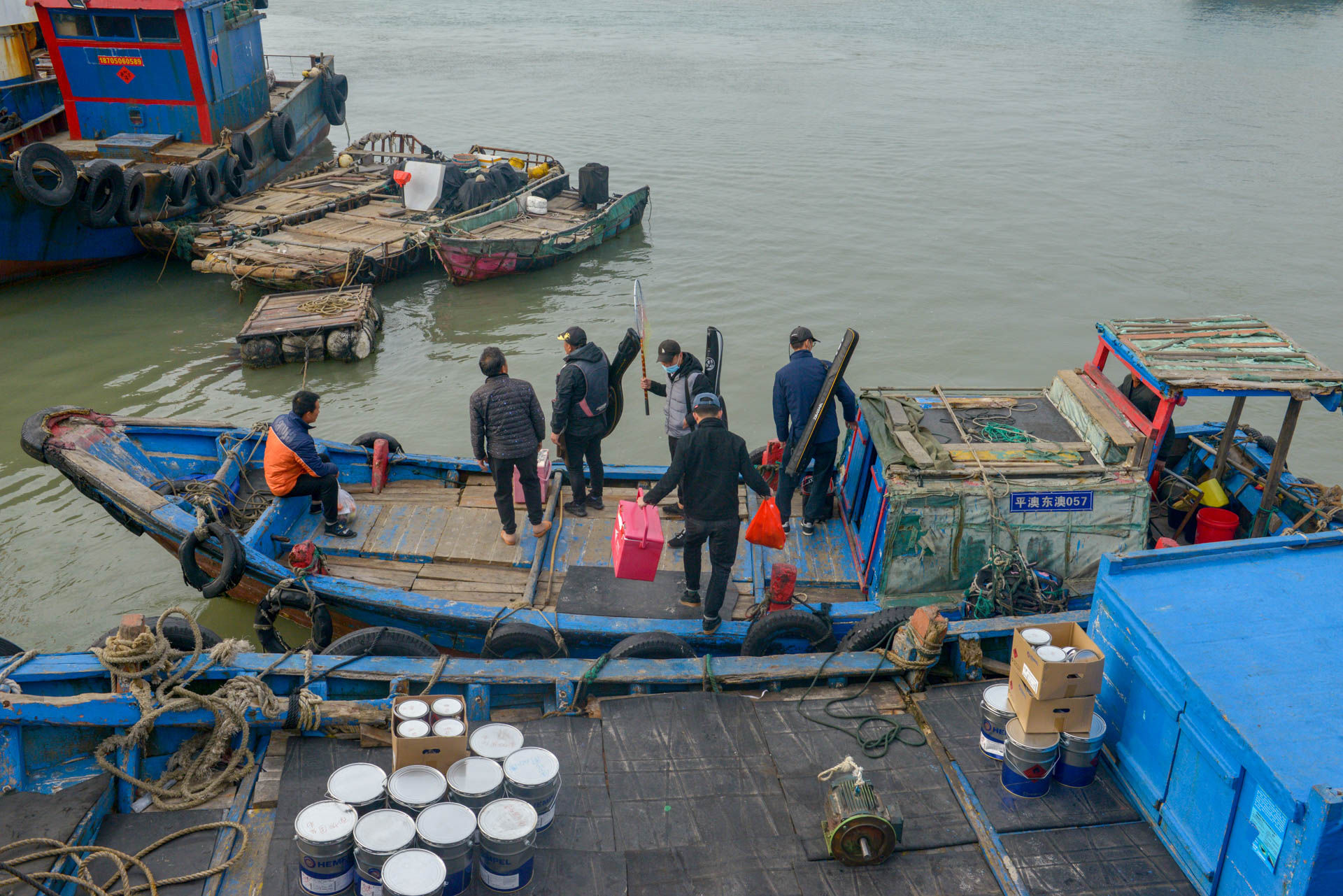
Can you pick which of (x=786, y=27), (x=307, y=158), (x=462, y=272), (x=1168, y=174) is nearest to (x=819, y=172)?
(x=1168, y=174)

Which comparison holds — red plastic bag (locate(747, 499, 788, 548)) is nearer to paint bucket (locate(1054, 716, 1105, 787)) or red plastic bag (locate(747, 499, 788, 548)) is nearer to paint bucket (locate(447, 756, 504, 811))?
paint bucket (locate(1054, 716, 1105, 787))

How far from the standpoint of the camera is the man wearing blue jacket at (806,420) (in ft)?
25.6

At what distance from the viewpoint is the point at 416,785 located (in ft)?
14.9

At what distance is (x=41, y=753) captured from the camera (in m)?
5.21

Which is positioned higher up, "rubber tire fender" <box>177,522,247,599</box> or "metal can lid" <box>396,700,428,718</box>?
"metal can lid" <box>396,700,428,718</box>

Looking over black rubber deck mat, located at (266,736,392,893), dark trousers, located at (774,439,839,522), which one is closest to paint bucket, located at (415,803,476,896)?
black rubber deck mat, located at (266,736,392,893)

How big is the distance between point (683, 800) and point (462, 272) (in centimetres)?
1422

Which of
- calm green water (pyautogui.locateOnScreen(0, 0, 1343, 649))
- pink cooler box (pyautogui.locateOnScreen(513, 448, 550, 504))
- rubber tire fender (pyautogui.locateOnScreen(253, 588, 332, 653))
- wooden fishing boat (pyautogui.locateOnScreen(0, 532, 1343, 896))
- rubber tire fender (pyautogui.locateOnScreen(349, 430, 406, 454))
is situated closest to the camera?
wooden fishing boat (pyautogui.locateOnScreen(0, 532, 1343, 896))

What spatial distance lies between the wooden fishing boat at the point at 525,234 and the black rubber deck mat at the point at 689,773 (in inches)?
518

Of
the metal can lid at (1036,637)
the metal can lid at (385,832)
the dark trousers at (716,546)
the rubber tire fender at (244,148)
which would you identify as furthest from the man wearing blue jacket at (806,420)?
the rubber tire fender at (244,148)

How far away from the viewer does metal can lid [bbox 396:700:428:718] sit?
16.0 ft

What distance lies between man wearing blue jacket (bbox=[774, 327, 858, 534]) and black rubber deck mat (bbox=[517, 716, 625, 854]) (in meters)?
2.85

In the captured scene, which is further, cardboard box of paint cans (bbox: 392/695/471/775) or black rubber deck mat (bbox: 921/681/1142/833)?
black rubber deck mat (bbox: 921/681/1142/833)

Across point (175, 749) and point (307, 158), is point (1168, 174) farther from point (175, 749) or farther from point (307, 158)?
point (175, 749)
